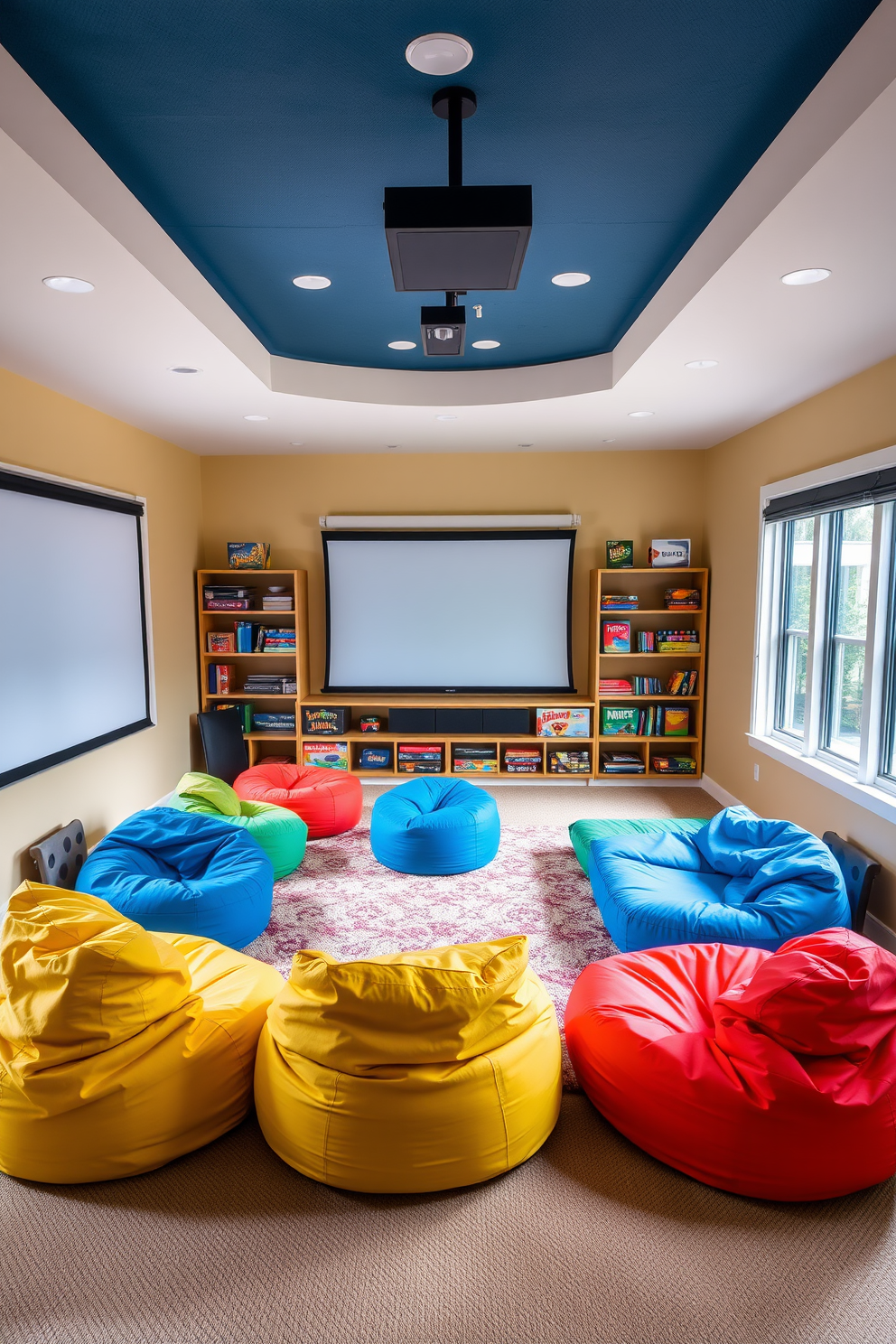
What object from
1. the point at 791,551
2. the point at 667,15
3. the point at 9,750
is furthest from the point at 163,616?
the point at 667,15

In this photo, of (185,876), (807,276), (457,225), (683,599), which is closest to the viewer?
(457,225)

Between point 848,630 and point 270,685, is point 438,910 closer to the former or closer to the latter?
point 848,630

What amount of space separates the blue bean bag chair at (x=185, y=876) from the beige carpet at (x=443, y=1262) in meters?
1.10

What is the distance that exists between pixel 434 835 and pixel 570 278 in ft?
9.14

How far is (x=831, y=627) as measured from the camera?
Answer: 13.9 feet

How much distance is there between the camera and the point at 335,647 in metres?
6.27

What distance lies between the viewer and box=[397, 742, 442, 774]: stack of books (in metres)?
6.02

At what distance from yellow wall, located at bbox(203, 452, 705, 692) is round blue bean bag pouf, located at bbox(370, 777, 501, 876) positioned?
2.46 meters

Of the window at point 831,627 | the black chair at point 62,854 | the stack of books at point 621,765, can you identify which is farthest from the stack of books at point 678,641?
the black chair at point 62,854

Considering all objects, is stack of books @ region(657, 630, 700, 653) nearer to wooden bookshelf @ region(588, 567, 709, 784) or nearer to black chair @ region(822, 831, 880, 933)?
wooden bookshelf @ region(588, 567, 709, 784)

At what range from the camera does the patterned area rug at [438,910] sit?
11.0 ft

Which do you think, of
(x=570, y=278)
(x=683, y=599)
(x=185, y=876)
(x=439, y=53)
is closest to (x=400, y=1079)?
(x=185, y=876)

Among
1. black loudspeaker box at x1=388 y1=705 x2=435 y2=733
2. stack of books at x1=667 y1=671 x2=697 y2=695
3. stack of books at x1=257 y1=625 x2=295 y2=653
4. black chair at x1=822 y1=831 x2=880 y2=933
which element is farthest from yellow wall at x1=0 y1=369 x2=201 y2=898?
black chair at x1=822 y1=831 x2=880 y2=933

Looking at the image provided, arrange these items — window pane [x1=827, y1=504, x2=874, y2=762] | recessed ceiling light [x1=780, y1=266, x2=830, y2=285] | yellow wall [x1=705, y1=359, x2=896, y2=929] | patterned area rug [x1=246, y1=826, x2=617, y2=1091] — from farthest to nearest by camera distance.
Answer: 1. window pane [x1=827, y1=504, x2=874, y2=762]
2. yellow wall [x1=705, y1=359, x2=896, y2=929]
3. patterned area rug [x1=246, y1=826, x2=617, y2=1091]
4. recessed ceiling light [x1=780, y1=266, x2=830, y2=285]
